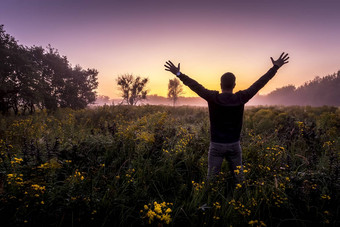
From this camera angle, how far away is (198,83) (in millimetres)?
2607

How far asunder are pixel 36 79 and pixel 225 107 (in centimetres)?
2221

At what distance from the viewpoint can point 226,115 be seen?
8.23 feet

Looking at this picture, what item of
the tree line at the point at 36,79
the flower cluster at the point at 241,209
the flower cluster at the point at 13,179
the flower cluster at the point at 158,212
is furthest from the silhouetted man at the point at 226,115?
the tree line at the point at 36,79

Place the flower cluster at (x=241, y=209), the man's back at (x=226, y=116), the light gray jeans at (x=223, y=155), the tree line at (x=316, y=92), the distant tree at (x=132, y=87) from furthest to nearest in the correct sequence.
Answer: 1. the tree line at (x=316, y=92)
2. the distant tree at (x=132, y=87)
3. the light gray jeans at (x=223, y=155)
4. the man's back at (x=226, y=116)
5. the flower cluster at (x=241, y=209)

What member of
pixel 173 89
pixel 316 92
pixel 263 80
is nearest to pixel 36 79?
pixel 263 80

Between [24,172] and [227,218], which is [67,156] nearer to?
[24,172]

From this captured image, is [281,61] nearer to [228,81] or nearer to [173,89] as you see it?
[228,81]

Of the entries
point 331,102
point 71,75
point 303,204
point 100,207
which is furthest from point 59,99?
point 331,102

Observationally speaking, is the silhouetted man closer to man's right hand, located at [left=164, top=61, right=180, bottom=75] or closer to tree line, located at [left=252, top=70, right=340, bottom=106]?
man's right hand, located at [left=164, top=61, right=180, bottom=75]

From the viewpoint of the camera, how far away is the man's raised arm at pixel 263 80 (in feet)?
8.25

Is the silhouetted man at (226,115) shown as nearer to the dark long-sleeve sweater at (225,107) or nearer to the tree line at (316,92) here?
the dark long-sleeve sweater at (225,107)

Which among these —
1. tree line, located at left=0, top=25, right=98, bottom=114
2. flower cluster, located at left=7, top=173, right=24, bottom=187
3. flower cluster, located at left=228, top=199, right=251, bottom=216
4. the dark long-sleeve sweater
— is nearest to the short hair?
the dark long-sleeve sweater

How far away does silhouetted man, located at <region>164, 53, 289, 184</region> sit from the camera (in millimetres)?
2465

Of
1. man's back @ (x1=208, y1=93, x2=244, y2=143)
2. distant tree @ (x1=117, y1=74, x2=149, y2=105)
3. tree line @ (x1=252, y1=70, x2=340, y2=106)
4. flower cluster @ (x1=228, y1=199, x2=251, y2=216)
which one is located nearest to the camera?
flower cluster @ (x1=228, y1=199, x2=251, y2=216)
